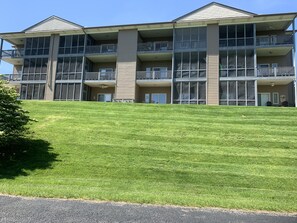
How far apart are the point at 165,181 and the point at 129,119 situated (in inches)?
347

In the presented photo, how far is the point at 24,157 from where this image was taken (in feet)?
40.2

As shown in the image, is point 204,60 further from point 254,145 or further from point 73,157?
point 73,157

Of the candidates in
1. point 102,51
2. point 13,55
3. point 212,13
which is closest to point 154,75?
point 102,51

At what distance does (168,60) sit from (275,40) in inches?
437

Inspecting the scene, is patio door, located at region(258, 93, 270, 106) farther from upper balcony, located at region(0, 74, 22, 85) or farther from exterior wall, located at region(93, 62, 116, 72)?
upper balcony, located at region(0, 74, 22, 85)

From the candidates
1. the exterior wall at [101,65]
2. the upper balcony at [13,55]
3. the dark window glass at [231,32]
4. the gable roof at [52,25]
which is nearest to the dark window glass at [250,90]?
the dark window glass at [231,32]

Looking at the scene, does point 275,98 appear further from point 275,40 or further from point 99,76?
point 99,76

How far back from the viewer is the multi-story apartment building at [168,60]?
29.4 metres

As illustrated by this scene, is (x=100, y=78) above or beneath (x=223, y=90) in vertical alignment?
above

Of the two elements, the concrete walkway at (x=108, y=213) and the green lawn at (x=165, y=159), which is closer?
the concrete walkway at (x=108, y=213)

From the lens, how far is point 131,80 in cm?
3209

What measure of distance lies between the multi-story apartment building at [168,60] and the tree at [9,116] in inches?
754

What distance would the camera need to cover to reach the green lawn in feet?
27.7

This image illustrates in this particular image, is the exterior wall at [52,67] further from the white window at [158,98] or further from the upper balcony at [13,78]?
the white window at [158,98]
